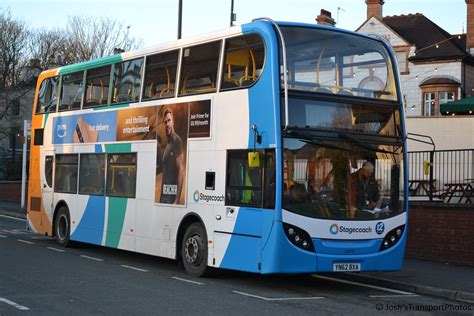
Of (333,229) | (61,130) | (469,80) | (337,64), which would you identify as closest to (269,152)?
(333,229)

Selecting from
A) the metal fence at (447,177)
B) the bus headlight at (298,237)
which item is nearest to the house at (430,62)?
the metal fence at (447,177)

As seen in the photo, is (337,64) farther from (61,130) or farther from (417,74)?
(417,74)

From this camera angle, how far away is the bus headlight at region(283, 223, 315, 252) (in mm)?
11086

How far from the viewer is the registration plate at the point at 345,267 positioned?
11.4 m

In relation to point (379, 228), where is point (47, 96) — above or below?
above

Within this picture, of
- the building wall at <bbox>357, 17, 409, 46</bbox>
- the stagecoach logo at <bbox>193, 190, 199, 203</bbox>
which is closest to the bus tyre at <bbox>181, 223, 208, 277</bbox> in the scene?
the stagecoach logo at <bbox>193, 190, 199, 203</bbox>

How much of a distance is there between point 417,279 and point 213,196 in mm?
4001

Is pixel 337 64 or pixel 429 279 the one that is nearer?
pixel 337 64

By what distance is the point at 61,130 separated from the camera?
59.2 ft

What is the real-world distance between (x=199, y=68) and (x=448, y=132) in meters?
13.3

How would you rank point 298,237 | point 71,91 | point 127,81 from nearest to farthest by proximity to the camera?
1. point 298,237
2. point 127,81
3. point 71,91

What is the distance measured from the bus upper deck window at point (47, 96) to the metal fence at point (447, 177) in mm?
9458

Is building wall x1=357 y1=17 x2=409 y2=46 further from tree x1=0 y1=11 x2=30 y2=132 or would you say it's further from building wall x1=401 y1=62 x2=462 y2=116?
tree x1=0 y1=11 x2=30 y2=132

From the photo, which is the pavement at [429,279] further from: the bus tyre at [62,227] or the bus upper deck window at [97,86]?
the bus tyre at [62,227]
